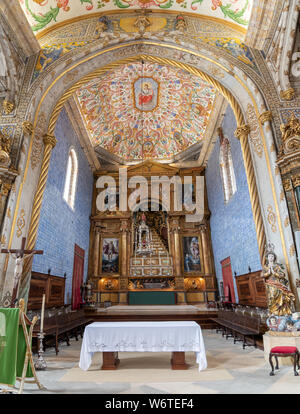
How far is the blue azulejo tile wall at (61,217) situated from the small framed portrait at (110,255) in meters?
1.15

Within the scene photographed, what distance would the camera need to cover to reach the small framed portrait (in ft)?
50.7

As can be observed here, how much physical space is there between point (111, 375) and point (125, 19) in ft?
36.6

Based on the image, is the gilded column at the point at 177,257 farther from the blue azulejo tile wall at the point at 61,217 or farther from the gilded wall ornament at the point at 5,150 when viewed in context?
the gilded wall ornament at the point at 5,150

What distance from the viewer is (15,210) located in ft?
20.3

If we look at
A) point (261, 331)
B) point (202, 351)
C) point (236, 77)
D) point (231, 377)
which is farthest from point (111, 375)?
point (236, 77)

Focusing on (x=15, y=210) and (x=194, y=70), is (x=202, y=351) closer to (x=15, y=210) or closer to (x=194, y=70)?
(x=15, y=210)

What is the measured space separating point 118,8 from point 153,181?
995 centimetres

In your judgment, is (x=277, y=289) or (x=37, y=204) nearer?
(x=277, y=289)

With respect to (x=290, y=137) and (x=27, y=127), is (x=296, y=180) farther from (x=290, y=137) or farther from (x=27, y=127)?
(x=27, y=127)

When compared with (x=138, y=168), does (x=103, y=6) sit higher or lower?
higher

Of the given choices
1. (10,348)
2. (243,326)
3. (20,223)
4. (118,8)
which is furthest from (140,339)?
(118,8)

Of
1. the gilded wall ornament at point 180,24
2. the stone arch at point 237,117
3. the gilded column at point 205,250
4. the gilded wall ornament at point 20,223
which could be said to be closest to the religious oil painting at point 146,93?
the stone arch at point 237,117

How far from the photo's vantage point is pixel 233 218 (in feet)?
37.9

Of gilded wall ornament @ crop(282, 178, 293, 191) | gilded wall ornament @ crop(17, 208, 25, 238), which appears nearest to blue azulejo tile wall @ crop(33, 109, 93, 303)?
gilded wall ornament @ crop(17, 208, 25, 238)
